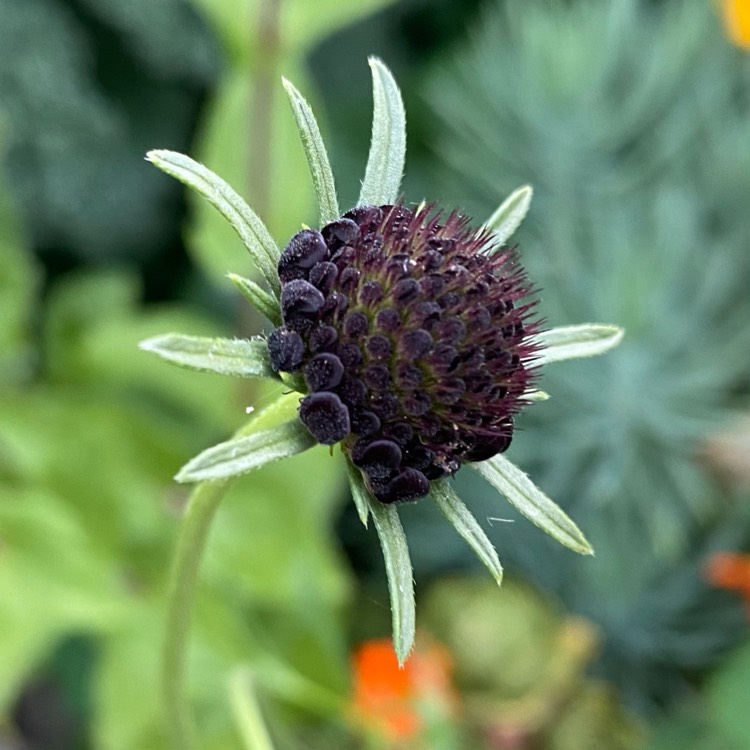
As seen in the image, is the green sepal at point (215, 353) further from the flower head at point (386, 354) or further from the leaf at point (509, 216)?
the leaf at point (509, 216)

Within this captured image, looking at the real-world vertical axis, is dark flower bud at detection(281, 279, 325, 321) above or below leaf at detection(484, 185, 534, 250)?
below

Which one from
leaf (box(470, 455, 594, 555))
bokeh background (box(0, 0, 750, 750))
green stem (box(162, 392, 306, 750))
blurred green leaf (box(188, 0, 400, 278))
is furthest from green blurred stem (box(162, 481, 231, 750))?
blurred green leaf (box(188, 0, 400, 278))

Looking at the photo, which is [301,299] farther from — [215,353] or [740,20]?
[740,20]

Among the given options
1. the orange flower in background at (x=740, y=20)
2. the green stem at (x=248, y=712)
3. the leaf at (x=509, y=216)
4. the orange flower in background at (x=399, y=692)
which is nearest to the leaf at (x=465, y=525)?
the leaf at (x=509, y=216)

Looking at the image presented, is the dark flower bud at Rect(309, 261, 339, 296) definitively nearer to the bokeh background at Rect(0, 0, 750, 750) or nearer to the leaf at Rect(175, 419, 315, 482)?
the leaf at Rect(175, 419, 315, 482)

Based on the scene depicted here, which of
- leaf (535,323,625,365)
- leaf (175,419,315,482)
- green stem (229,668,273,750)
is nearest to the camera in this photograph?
leaf (175,419,315,482)

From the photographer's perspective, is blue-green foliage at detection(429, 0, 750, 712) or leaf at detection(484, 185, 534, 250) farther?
blue-green foliage at detection(429, 0, 750, 712)

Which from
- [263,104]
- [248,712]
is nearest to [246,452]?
[248,712]
